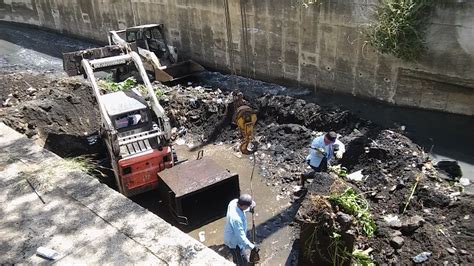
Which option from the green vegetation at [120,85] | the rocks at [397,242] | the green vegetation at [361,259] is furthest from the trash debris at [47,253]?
the green vegetation at [120,85]

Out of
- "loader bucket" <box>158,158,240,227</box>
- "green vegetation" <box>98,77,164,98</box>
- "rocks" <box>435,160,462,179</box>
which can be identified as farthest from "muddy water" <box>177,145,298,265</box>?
"green vegetation" <box>98,77,164,98</box>

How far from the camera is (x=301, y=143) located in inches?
401

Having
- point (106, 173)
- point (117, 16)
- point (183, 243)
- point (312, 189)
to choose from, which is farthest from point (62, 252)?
point (117, 16)

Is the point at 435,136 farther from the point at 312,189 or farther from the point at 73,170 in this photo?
the point at 73,170

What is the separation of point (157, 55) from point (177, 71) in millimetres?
1828

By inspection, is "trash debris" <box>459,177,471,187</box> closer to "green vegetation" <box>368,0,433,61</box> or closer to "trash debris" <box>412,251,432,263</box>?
"trash debris" <box>412,251,432,263</box>

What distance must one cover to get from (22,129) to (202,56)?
27.7ft

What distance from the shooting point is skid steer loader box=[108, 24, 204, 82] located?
14.4 metres

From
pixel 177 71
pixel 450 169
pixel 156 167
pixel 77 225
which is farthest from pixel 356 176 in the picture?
pixel 177 71

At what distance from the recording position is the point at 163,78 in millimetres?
14273

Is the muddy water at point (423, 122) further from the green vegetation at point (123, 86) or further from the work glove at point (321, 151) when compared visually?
the green vegetation at point (123, 86)

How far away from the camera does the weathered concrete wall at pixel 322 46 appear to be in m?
10.4

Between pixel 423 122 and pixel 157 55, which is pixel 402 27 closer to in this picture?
pixel 423 122

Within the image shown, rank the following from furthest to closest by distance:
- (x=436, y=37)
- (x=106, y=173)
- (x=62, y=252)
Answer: (x=436, y=37), (x=106, y=173), (x=62, y=252)
